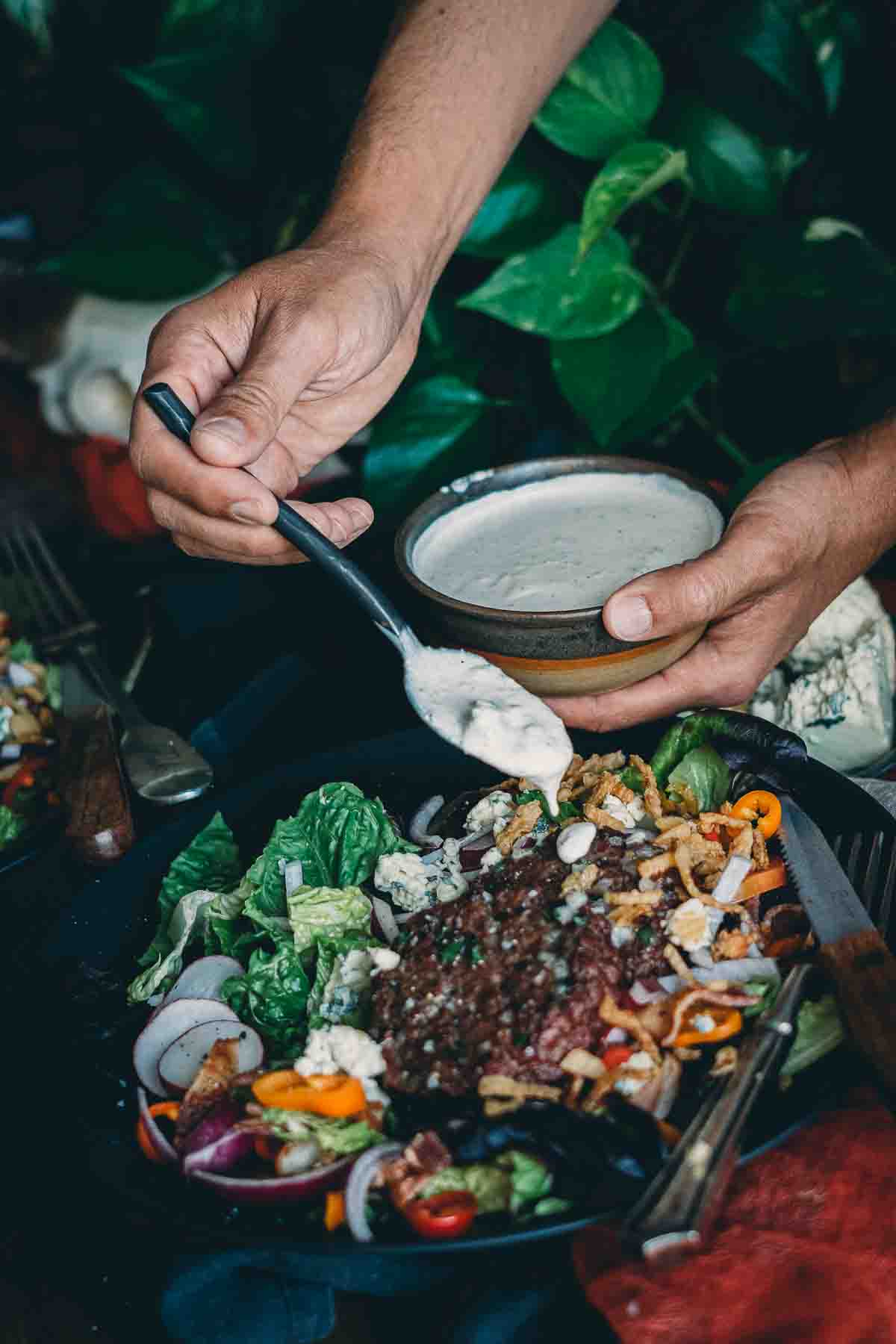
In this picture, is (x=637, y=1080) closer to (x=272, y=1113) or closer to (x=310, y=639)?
(x=272, y=1113)

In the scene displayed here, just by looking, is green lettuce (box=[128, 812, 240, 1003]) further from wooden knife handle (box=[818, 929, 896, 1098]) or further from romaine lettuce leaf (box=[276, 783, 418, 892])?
wooden knife handle (box=[818, 929, 896, 1098])

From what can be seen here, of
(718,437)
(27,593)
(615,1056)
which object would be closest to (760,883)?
(615,1056)

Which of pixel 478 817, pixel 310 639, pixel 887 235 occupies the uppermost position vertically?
pixel 887 235

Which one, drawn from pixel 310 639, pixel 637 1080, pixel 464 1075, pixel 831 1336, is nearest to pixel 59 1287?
pixel 464 1075

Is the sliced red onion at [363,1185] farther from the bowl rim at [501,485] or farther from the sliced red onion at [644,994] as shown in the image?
the bowl rim at [501,485]

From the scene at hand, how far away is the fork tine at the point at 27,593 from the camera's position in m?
2.77

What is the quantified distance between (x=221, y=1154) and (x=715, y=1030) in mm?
602

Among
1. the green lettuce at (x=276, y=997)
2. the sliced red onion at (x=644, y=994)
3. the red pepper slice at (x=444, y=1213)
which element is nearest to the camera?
the red pepper slice at (x=444, y=1213)

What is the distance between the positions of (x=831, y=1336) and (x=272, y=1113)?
0.66m

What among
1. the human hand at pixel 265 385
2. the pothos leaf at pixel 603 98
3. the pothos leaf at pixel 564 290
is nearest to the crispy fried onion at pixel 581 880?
the human hand at pixel 265 385

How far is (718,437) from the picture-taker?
9.95 ft

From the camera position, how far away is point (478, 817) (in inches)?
70.1

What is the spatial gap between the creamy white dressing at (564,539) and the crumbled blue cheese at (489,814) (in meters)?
0.29

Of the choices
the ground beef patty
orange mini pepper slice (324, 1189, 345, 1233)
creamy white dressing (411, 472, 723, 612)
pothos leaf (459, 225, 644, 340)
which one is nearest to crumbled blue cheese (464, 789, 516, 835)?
the ground beef patty
